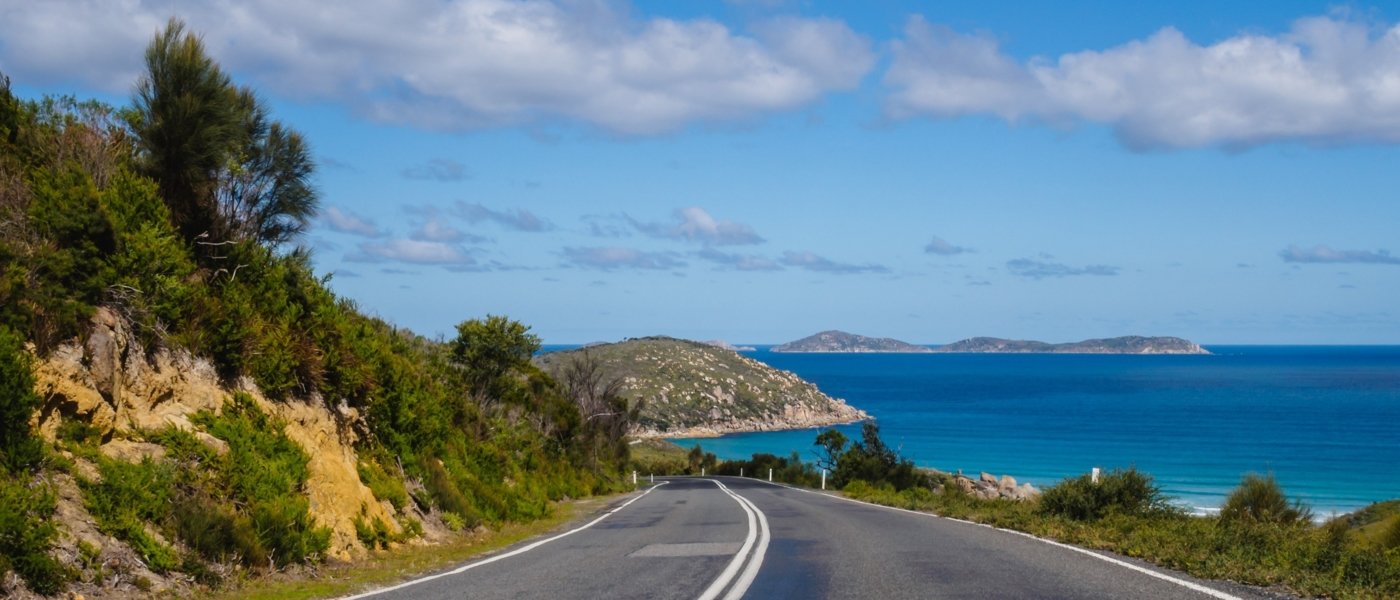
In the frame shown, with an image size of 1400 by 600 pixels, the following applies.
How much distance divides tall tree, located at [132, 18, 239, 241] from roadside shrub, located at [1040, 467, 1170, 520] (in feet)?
49.3

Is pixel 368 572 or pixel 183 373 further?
pixel 183 373

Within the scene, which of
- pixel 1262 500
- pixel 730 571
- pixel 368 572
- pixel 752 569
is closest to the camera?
pixel 730 571

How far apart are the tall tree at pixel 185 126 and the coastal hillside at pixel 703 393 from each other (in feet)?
389

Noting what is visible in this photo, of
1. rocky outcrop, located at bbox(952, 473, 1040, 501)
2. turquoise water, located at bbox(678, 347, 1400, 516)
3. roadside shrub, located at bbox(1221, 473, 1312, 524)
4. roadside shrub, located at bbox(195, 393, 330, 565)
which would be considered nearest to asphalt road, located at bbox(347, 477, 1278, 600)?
roadside shrub, located at bbox(195, 393, 330, 565)

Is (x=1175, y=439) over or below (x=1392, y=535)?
below

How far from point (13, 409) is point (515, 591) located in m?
5.31

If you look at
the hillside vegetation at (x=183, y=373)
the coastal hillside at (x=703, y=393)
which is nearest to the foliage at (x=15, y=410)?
the hillside vegetation at (x=183, y=373)

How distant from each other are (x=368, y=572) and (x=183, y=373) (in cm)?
382

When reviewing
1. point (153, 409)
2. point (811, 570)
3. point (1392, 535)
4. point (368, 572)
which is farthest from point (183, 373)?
point (1392, 535)

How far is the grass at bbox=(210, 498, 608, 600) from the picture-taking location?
10.3 meters

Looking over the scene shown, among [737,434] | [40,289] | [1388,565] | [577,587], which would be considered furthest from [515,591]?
[737,434]

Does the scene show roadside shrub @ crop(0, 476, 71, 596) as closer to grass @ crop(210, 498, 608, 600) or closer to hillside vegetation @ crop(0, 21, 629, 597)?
hillside vegetation @ crop(0, 21, 629, 597)

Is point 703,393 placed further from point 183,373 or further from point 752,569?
point 752,569

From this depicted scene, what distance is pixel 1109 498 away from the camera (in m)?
16.6
